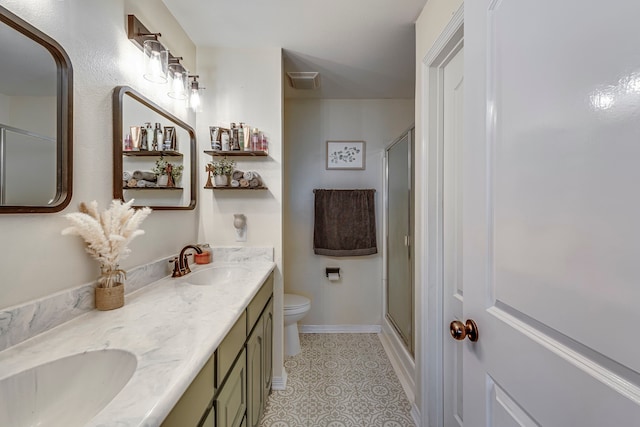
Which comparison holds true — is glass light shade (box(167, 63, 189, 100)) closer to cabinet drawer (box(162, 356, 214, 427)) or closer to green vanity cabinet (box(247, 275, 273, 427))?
green vanity cabinet (box(247, 275, 273, 427))

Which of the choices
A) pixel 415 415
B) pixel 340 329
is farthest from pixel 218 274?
pixel 340 329

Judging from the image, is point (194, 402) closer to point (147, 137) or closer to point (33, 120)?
point (33, 120)

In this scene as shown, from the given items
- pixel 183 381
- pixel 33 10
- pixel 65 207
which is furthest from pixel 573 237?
pixel 33 10

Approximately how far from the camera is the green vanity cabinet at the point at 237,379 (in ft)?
2.30

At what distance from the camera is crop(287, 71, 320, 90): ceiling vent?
2225 mm

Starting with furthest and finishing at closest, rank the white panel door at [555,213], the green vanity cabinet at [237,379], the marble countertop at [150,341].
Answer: the green vanity cabinet at [237,379]
the marble countertop at [150,341]
the white panel door at [555,213]

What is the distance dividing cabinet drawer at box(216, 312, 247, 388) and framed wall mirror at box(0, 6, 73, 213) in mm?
707

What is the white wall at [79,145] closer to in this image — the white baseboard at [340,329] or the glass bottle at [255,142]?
the glass bottle at [255,142]

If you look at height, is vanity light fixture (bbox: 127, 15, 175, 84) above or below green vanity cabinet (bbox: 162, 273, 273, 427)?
above

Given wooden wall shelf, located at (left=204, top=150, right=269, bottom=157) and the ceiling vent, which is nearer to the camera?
wooden wall shelf, located at (left=204, top=150, right=269, bottom=157)

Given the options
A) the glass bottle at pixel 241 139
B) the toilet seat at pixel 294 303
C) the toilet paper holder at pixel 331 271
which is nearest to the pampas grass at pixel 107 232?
the glass bottle at pixel 241 139

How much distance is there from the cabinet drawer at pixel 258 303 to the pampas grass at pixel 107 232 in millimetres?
546

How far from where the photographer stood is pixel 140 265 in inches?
52.0

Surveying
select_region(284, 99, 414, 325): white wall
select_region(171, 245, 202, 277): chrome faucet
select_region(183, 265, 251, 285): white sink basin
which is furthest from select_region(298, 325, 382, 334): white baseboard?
select_region(171, 245, 202, 277): chrome faucet
